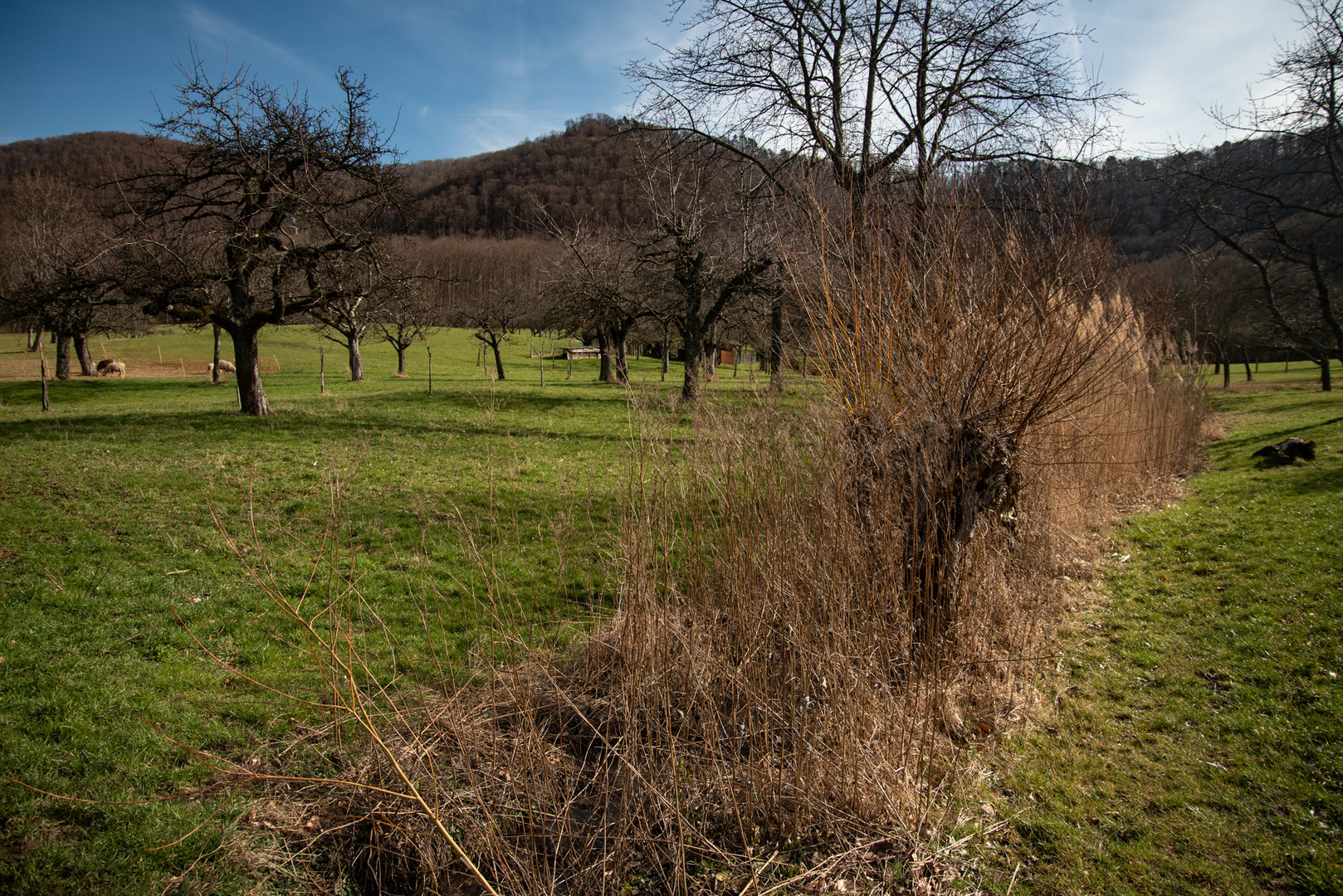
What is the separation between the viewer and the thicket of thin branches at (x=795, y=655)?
108 inches

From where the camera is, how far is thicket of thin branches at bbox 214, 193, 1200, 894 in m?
2.75

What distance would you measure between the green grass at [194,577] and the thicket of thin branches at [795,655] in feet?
1.58

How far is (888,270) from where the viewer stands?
3.96 meters

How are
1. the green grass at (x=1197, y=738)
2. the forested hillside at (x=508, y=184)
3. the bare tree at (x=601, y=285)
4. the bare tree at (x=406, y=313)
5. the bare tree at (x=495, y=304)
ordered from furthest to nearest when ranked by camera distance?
the forested hillside at (x=508, y=184), the bare tree at (x=495, y=304), the bare tree at (x=601, y=285), the bare tree at (x=406, y=313), the green grass at (x=1197, y=738)

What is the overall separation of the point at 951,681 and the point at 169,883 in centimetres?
394

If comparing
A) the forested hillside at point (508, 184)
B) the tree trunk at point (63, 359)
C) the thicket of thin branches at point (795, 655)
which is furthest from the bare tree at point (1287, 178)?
the forested hillside at point (508, 184)

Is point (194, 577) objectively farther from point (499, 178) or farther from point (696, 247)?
point (499, 178)

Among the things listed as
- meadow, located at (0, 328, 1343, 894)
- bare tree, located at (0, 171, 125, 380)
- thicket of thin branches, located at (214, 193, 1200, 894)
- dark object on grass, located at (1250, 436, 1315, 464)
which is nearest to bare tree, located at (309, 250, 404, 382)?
bare tree, located at (0, 171, 125, 380)

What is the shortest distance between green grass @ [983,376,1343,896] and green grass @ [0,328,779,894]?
2.62m

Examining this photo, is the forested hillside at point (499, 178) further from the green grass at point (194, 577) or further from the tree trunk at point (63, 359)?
the green grass at point (194, 577)

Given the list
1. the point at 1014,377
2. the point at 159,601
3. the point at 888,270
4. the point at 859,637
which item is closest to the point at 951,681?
the point at 859,637

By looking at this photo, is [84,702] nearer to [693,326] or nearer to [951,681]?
[951,681]

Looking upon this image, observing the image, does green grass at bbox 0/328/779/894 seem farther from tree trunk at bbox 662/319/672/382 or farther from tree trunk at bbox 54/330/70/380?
tree trunk at bbox 54/330/70/380

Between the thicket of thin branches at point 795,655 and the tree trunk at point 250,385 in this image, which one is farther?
the tree trunk at point 250,385
